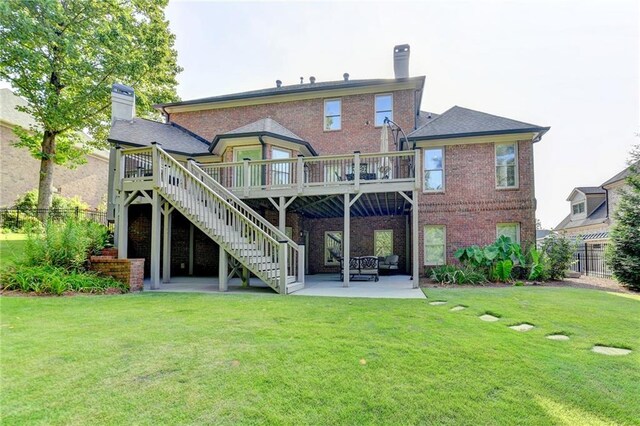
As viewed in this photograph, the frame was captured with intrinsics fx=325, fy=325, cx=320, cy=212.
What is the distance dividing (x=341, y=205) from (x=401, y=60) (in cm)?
809

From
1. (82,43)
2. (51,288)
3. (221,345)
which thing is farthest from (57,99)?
(221,345)

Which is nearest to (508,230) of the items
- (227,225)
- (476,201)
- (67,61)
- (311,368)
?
(476,201)

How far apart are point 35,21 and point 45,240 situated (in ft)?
42.1

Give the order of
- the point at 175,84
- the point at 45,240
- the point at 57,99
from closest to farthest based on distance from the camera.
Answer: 1. the point at 45,240
2. the point at 57,99
3. the point at 175,84

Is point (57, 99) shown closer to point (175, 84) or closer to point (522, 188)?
point (175, 84)

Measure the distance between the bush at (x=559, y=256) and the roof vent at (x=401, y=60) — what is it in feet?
31.1

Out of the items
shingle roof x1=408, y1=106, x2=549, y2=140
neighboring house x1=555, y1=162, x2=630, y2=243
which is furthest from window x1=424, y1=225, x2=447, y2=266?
neighboring house x1=555, y1=162, x2=630, y2=243

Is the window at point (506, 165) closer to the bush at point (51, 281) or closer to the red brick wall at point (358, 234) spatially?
the red brick wall at point (358, 234)

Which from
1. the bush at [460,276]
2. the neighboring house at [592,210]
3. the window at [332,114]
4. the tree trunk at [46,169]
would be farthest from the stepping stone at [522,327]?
the tree trunk at [46,169]

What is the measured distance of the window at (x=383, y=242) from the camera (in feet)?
47.7

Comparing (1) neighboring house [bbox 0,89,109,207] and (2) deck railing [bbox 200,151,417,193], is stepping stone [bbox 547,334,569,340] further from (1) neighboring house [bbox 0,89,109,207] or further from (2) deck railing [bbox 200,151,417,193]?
(1) neighboring house [bbox 0,89,109,207]

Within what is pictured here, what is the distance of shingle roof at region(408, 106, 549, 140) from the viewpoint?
40.2ft

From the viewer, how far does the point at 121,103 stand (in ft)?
47.0

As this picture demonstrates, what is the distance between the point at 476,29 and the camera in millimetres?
8898
